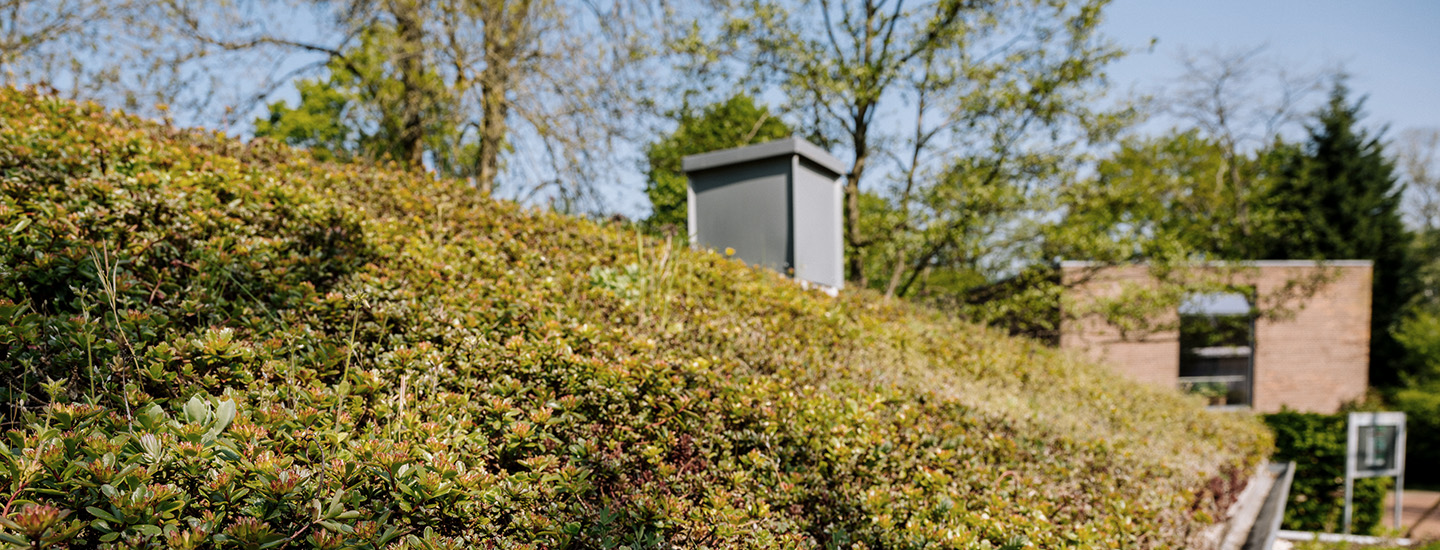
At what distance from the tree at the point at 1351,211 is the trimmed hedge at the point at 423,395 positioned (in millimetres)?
20047

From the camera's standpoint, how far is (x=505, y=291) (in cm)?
297

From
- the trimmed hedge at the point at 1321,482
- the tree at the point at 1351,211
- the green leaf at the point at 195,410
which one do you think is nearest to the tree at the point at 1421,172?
the tree at the point at 1351,211

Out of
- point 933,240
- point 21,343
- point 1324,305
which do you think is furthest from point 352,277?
point 1324,305

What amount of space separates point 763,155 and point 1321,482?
10.9 m

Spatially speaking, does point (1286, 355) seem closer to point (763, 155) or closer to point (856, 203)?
point (856, 203)

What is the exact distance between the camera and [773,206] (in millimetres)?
5836

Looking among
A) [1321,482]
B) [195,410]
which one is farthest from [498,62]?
[1321,482]

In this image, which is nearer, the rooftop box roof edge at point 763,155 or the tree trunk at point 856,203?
the rooftop box roof edge at point 763,155

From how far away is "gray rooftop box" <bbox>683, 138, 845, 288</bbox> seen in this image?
5.75 metres

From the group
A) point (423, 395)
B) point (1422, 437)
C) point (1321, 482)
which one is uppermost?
point (423, 395)

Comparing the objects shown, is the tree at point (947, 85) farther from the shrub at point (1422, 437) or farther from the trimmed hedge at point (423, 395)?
the shrub at point (1422, 437)

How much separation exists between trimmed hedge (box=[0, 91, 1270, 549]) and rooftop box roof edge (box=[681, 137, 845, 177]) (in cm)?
173

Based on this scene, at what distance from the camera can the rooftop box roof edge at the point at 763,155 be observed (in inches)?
223

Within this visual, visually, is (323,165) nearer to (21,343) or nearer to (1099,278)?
(21,343)
